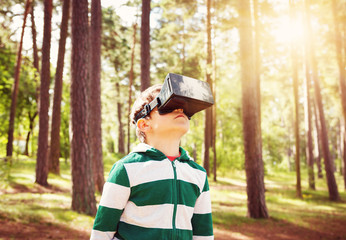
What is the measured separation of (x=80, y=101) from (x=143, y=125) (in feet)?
18.7

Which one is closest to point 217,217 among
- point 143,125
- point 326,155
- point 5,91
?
point 326,155

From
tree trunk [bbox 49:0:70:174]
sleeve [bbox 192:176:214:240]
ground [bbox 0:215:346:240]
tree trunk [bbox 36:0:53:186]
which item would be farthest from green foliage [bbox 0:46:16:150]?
sleeve [bbox 192:176:214:240]

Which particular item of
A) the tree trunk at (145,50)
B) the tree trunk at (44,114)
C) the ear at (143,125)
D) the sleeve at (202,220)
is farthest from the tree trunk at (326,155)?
the ear at (143,125)

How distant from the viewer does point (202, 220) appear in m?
1.93

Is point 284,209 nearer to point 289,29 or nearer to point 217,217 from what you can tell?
point 217,217

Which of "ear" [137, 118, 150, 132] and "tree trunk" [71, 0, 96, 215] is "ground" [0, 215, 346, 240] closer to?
"tree trunk" [71, 0, 96, 215]

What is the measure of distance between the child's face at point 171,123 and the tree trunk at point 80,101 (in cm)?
573

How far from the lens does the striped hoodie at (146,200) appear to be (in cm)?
166

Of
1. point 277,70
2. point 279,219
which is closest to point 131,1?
point 277,70

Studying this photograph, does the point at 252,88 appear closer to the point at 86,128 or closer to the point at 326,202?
the point at 86,128

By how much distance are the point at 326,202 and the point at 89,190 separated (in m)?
11.0

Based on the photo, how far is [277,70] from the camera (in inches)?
784

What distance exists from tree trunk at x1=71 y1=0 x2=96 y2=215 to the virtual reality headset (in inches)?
225

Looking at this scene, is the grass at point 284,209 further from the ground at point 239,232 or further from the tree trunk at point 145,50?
the tree trunk at point 145,50
